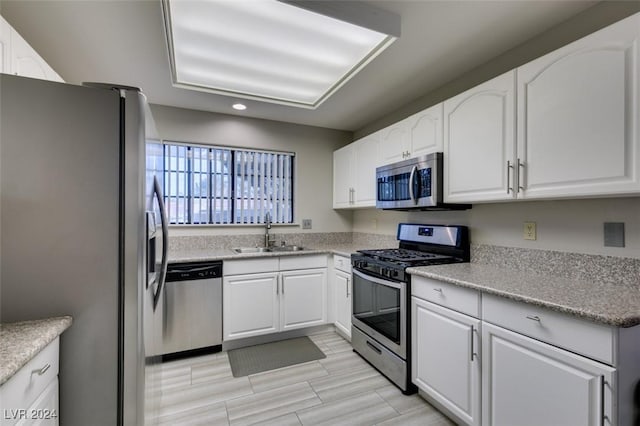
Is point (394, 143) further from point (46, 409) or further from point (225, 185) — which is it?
point (46, 409)

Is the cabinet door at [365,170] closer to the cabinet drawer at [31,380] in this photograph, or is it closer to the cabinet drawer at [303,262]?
the cabinet drawer at [303,262]

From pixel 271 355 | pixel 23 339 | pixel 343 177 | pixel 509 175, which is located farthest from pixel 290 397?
pixel 343 177

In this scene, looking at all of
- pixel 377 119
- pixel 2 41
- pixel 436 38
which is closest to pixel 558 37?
pixel 436 38

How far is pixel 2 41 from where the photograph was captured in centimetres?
124

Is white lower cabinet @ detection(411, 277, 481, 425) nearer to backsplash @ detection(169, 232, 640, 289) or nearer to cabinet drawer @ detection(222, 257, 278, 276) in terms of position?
backsplash @ detection(169, 232, 640, 289)

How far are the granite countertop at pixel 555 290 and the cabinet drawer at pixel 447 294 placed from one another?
47mm

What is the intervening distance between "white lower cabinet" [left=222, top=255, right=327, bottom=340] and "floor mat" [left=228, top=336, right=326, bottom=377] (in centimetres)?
14

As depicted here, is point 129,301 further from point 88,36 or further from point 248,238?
point 248,238

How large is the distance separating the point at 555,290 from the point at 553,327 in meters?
0.27

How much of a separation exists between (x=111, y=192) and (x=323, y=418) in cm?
176

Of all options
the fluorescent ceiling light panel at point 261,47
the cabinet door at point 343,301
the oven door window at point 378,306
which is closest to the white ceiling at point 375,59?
the fluorescent ceiling light panel at point 261,47

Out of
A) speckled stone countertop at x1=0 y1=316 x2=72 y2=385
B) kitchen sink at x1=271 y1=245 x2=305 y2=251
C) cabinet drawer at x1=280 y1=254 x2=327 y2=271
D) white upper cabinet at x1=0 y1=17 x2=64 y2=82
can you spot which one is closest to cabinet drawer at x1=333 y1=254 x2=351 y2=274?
cabinet drawer at x1=280 y1=254 x2=327 y2=271

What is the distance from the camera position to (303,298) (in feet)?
9.87

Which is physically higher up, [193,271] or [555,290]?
[555,290]
